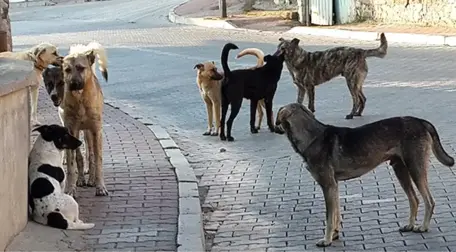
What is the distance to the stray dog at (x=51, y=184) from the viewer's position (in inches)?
265

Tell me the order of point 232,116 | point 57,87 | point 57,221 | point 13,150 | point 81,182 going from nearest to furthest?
point 13,150 < point 57,221 < point 57,87 < point 81,182 < point 232,116

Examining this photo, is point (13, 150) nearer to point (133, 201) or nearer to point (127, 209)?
point (127, 209)

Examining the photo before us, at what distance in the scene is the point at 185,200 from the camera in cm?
767

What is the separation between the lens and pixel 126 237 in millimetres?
6641

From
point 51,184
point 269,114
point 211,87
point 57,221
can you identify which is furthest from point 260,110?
point 57,221

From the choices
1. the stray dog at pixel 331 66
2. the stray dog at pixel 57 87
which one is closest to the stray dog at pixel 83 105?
the stray dog at pixel 57 87

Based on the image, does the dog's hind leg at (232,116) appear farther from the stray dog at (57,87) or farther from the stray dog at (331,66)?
the stray dog at (57,87)

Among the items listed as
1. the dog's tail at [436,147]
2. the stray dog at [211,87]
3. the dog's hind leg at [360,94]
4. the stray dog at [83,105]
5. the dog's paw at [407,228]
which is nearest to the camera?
the dog's tail at [436,147]

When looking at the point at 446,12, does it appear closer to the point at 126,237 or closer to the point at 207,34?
the point at 207,34

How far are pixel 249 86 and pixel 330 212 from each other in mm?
4973

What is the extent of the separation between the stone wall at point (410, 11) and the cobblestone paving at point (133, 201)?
16236 millimetres

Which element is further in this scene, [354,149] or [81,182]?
[81,182]

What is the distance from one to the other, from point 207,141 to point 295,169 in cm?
239

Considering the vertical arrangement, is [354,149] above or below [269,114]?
above
